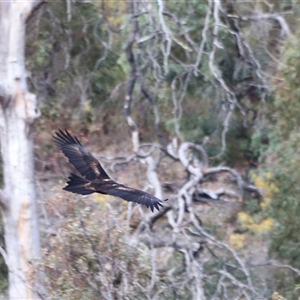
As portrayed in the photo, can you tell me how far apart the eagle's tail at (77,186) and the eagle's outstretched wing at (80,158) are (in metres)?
0.13

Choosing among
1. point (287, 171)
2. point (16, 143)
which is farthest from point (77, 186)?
point (287, 171)


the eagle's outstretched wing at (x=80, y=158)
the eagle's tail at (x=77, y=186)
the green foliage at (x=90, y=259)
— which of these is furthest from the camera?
the green foliage at (x=90, y=259)

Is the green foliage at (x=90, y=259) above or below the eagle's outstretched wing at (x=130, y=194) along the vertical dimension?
below

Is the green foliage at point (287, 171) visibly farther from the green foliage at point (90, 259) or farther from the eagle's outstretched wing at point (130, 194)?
the eagle's outstretched wing at point (130, 194)

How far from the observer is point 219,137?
46.9 ft

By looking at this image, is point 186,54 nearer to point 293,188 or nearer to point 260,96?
point 260,96

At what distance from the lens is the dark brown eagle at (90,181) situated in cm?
703

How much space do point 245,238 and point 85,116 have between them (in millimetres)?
3560

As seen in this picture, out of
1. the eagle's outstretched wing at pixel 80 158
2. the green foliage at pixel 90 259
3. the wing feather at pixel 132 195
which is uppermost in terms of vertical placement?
the eagle's outstretched wing at pixel 80 158

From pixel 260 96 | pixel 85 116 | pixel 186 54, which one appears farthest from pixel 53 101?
pixel 260 96

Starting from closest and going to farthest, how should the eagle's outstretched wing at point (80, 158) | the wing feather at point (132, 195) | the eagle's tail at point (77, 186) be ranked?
the wing feather at point (132, 195) → the eagle's tail at point (77, 186) → the eagle's outstretched wing at point (80, 158)

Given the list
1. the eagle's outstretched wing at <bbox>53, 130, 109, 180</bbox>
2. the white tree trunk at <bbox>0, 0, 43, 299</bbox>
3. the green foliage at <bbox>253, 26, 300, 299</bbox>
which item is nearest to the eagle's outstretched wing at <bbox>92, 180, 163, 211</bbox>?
the eagle's outstretched wing at <bbox>53, 130, 109, 180</bbox>

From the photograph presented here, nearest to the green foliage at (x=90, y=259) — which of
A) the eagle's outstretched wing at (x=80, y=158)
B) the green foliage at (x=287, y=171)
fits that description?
the eagle's outstretched wing at (x=80, y=158)

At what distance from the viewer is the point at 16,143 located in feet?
35.6
